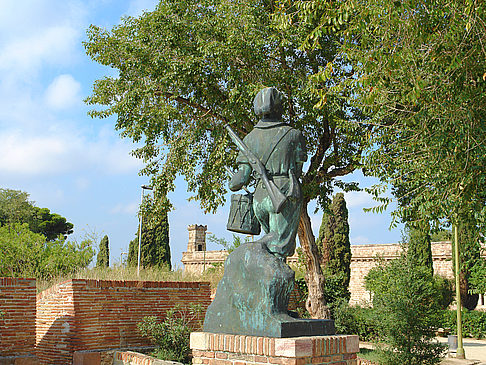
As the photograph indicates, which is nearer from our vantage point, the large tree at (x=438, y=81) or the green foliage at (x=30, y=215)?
the large tree at (x=438, y=81)

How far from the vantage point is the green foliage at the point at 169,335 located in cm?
1200

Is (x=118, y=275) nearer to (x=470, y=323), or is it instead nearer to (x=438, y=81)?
(x=438, y=81)

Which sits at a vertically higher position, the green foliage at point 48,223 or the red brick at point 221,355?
the green foliage at point 48,223

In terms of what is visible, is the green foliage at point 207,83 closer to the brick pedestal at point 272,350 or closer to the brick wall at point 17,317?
the brick wall at point 17,317

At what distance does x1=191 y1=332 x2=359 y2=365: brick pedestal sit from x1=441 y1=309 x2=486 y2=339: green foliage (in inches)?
868

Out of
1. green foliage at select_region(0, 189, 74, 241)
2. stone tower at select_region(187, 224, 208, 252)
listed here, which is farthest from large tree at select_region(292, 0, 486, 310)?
green foliage at select_region(0, 189, 74, 241)

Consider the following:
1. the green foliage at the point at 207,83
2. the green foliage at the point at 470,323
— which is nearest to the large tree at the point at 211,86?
the green foliage at the point at 207,83

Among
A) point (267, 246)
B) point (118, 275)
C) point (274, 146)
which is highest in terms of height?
point (274, 146)

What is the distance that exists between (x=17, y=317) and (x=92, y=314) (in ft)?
5.32

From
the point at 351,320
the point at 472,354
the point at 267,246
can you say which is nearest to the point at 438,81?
the point at 267,246

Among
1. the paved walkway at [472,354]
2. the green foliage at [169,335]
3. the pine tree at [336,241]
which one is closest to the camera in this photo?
the green foliage at [169,335]

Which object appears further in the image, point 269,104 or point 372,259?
point 372,259

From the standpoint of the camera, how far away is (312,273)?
16875 mm

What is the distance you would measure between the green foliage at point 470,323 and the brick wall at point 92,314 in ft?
Answer: 54.9
